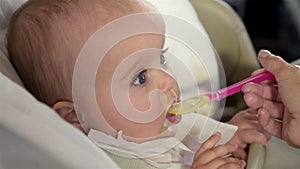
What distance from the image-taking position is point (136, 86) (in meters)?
0.61

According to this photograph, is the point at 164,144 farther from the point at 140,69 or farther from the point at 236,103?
the point at 236,103

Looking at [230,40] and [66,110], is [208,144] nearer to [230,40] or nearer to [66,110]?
[66,110]

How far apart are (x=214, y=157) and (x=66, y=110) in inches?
6.7

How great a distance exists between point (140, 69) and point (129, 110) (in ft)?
0.15

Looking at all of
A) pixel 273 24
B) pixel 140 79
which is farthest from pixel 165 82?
pixel 273 24

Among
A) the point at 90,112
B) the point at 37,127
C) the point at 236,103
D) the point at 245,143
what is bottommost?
the point at 236,103

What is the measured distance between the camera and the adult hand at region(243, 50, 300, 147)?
2.15ft

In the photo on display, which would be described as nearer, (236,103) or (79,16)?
(79,16)

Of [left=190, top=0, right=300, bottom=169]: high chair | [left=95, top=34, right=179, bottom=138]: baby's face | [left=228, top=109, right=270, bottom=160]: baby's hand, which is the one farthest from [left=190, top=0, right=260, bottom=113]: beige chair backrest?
[left=95, top=34, right=179, bottom=138]: baby's face

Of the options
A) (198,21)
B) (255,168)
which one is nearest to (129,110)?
(255,168)

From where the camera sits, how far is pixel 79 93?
60 centimetres

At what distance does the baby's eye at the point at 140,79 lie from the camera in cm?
61

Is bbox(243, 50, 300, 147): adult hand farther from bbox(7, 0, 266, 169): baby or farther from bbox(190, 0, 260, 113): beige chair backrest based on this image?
bbox(190, 0, 260, 113): beige chair backrest

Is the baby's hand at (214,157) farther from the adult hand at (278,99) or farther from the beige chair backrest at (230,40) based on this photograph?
the beige chair backrest at (230,40)
